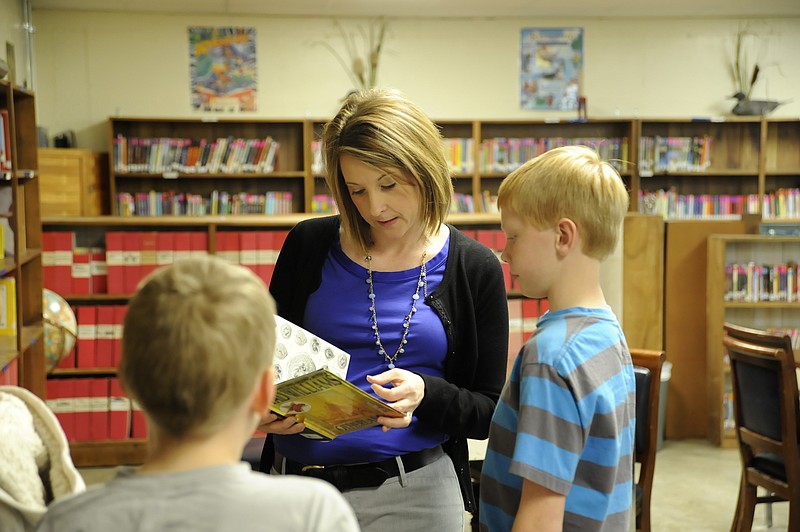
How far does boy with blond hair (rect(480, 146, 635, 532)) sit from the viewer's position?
1.12 metres

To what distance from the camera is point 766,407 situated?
11.0ft

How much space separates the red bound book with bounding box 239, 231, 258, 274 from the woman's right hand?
3291 mm

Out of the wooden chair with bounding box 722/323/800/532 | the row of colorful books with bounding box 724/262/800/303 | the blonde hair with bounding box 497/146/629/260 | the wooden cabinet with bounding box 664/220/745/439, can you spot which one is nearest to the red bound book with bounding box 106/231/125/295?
the wooden chair with bounding box 722/323/800/532

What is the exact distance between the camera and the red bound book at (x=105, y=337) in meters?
4.76

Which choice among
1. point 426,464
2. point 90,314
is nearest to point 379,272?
point 426,464

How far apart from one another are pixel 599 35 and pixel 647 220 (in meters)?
3.82

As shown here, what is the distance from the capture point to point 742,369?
3.49 m

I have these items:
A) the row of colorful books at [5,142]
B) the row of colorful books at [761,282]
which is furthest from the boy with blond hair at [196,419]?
the row of colorful books at [761,282]

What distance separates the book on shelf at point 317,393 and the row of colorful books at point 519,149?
21.8ft

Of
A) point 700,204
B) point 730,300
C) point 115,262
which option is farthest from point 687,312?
point 115,262

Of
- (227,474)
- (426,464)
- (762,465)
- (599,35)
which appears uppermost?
(599,35)

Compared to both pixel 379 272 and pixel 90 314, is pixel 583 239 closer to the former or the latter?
pixel 379 272

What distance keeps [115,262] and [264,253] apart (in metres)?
0.87

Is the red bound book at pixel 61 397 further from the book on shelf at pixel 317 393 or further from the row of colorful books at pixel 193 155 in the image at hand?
the book on shelf at pixel 317 393
